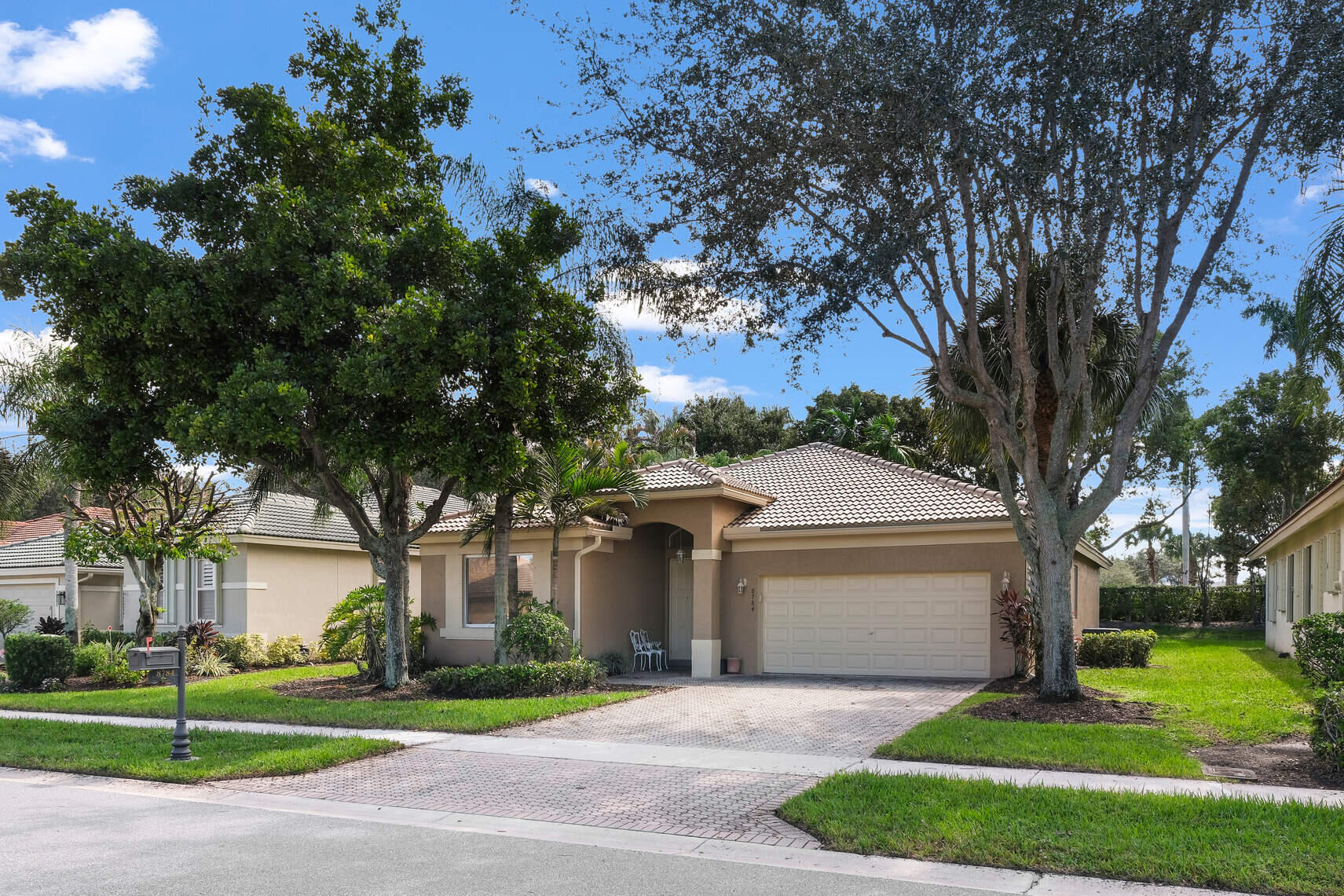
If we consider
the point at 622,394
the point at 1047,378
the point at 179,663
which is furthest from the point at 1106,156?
the point at 179,663

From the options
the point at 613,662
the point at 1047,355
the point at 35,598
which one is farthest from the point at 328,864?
the point at 35,598

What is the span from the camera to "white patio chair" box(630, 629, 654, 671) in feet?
67.8

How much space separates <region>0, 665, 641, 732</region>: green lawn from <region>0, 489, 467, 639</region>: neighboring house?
5.76 metres

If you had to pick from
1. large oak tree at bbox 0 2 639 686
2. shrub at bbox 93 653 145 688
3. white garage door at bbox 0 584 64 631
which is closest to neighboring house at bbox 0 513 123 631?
white garage door at bbox 0 584 64 631

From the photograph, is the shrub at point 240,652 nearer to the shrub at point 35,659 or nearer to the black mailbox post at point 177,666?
the shrub at point 35,659

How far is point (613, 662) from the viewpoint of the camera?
775 inches

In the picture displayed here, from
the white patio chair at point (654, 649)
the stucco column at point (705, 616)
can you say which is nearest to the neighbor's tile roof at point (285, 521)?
the white patio chair at point (654, 649)

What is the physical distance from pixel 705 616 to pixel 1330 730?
37.7 ft

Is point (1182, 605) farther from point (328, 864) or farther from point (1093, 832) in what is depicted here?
point (328, 864)

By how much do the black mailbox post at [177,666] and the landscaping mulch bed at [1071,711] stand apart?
9.37 m

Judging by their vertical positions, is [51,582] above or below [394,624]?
below

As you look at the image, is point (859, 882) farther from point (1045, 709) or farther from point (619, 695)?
point (619, 695)

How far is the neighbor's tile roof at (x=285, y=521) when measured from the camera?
2403 centimetres

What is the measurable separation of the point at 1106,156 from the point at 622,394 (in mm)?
8178
